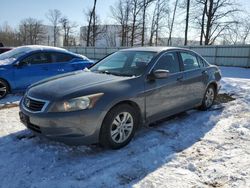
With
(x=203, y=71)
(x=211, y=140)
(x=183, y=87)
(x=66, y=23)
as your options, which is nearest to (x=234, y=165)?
(x=211, y=140)

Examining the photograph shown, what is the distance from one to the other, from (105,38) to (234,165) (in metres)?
58.1

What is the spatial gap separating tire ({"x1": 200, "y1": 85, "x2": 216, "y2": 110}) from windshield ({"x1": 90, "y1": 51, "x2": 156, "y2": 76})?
200 centimetres

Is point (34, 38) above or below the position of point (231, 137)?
above

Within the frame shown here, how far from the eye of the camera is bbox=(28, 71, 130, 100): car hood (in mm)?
3916

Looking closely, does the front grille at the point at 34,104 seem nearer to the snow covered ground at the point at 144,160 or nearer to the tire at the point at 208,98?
the snow covered ground at the point at 144,160

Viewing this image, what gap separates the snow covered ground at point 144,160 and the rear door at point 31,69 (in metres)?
2.71

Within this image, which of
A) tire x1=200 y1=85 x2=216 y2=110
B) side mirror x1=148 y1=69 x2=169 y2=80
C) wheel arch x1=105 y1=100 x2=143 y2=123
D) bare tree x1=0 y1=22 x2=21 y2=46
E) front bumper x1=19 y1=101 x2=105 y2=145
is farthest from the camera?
bare tree x1=0 y1=22 x2=21 y2=46

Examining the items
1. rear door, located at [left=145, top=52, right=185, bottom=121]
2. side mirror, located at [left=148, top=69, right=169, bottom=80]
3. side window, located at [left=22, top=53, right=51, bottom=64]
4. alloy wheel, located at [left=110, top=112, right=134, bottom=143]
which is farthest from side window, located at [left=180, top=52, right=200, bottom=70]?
side window, located at [left=22, top=53, right=51, bottom=64]

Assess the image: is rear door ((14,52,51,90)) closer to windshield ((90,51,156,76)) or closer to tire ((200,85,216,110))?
windshield ((90,51,156,76))

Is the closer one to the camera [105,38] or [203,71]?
[203,71]

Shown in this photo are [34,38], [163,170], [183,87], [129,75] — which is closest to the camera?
[163,170]

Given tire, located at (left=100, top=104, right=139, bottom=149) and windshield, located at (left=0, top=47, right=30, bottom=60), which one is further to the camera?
windshield, located at (left=0, top=47, right=30, bottom=60)

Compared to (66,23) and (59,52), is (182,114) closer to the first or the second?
(59,52)

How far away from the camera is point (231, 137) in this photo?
15.9 ft
